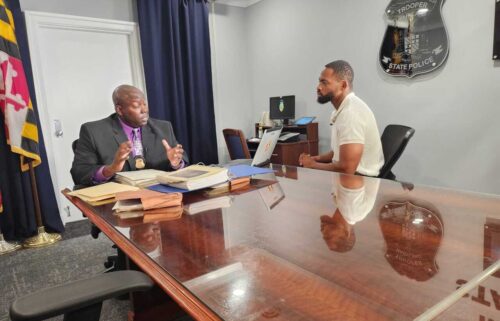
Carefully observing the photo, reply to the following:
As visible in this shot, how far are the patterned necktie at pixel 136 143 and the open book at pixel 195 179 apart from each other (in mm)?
548

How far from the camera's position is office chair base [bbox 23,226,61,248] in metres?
2.83

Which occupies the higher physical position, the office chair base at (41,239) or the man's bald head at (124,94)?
the man's bald head at (124,94)

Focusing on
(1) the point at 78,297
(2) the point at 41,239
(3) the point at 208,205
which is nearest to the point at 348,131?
(3) the point at 208,205

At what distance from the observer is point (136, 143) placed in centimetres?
179

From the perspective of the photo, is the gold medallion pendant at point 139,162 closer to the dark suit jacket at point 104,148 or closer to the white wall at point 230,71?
the dark suit jacket at point 104,148

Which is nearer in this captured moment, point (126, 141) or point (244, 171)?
point (244, 171)

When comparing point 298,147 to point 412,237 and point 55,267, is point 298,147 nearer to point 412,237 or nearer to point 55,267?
A: point 55,267

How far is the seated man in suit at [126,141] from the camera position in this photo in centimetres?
168

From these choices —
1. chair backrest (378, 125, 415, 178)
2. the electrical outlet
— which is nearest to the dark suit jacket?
chair backrest (378, 125, 415, 178)

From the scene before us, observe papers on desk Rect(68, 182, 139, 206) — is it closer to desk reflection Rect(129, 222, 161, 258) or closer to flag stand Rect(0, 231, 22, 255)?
desk reflection Rect(129, 222, 161, 258)

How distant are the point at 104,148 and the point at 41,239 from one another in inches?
69.6

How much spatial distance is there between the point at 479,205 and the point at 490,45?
198 cm

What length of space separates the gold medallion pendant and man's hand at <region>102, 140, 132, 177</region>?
0.23 m

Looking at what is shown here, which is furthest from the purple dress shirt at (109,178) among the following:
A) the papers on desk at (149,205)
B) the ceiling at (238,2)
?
the ceiling at (238,2)
